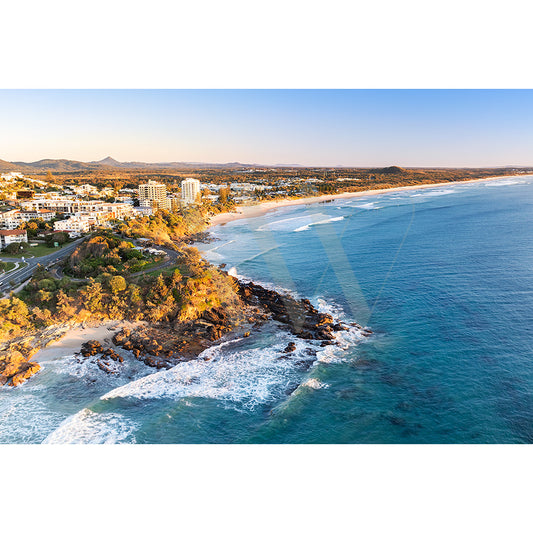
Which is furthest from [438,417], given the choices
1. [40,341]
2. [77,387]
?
[40,341]

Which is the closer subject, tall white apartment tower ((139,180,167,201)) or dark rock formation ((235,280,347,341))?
dark rock formation ((235,280,347,341))

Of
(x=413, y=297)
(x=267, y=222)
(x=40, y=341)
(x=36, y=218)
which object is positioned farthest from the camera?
(x=267, y=222)

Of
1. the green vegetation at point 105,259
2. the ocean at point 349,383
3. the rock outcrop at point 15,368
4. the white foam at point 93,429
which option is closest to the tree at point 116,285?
the green vegetation at point 105,259

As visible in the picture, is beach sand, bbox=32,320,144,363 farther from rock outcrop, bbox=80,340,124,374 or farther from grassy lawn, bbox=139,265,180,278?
grassy lawn, bbox=139,265,180,278

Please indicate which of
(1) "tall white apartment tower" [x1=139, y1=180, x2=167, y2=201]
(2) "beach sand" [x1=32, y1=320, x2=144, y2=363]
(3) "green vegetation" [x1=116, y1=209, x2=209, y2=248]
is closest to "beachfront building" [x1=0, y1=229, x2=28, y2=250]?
(3) "green vegetation" [x1=116, y1=209, x2=209, y2=248]

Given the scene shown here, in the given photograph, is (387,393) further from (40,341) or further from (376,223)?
(376,223)
